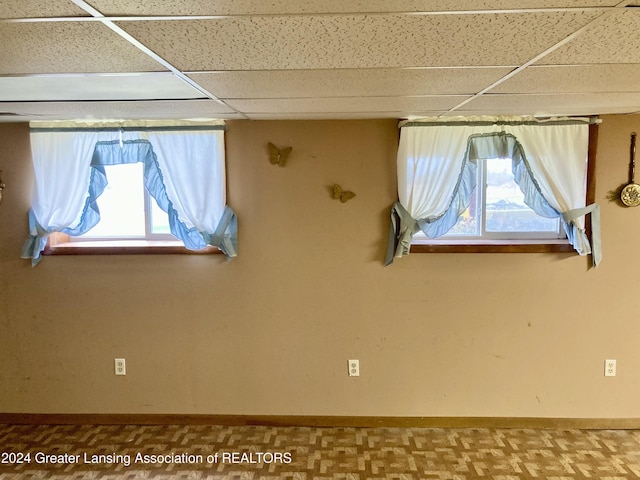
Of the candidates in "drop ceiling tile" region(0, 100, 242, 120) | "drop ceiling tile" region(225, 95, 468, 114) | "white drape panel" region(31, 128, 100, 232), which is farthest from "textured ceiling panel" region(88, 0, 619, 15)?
"white drape panel" region(31, 128, 100, 232)

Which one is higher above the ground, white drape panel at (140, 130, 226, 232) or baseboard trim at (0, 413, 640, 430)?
white drape panel at (140, 130, 226, 232)

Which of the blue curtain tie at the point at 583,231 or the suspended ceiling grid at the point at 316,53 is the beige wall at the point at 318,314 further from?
the suspended ceiling grid at the point at 316,53

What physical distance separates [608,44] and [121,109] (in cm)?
215

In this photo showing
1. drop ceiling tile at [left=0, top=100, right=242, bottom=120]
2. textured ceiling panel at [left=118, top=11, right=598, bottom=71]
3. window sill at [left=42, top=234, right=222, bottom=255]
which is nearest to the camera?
textured ceiling panel at [left=118, top=11, right=598, bottom=71]

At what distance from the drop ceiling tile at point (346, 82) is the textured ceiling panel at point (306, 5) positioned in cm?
52

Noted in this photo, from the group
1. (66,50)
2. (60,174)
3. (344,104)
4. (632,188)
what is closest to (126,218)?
(60,174)

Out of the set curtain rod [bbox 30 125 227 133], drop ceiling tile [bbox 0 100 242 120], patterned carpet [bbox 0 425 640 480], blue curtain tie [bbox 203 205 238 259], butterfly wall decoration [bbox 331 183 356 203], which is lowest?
patterned carpet [bbox 0 425 640 480]

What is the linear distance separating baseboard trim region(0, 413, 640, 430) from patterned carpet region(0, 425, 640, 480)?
38mm

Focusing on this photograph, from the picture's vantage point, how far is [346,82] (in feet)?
5.57

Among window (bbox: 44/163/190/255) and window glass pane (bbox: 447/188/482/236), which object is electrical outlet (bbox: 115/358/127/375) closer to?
window (bbox: 44/163/190/255)

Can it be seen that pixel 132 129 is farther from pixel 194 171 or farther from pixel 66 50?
pixel 66 50

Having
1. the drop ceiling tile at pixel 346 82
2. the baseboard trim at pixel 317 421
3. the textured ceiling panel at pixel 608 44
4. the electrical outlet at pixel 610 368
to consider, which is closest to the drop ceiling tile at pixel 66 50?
the drop ceiling tile at pixel 346 82

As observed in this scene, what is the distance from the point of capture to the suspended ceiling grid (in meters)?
1.01

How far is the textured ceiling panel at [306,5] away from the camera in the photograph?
96 cm
